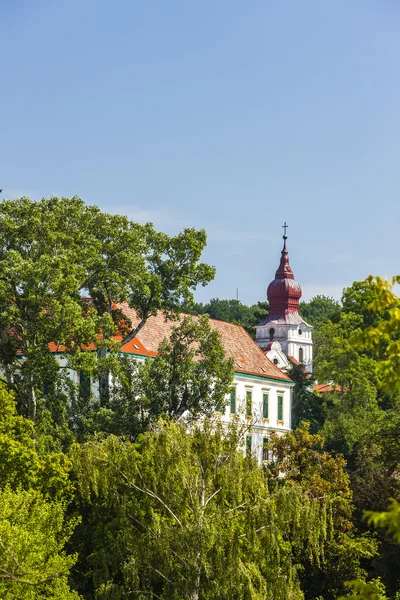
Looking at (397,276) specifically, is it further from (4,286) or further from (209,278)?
(209,278)

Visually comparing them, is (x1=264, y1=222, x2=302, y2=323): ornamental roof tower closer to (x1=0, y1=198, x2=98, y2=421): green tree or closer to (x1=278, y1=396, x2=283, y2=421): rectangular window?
(x1=278, y1=396, x2=283, y2=421): rectangular window

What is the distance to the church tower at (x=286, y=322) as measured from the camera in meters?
121

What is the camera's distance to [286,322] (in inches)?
4781

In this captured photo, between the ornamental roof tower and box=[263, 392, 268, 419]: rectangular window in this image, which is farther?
the ornamental roof tower

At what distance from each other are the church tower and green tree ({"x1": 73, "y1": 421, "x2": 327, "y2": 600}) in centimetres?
9114

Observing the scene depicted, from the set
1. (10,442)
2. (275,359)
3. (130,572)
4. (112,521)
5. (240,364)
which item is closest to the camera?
(130,572)

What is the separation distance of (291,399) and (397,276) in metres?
60.7

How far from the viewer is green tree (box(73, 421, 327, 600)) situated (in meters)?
24.8

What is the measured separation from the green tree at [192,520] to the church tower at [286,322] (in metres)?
91.1

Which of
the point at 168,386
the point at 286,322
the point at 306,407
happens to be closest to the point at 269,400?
the point at 306,407

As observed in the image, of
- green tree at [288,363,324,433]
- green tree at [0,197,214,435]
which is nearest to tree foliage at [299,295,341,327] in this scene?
green tree at [288,363,324,433]

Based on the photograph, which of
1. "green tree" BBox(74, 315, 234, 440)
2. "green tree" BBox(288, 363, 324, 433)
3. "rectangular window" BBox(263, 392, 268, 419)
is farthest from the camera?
"green tree" BBox(288, 363, 324, 433)

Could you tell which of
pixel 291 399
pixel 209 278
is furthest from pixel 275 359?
pixel 209 278

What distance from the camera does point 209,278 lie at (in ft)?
152
